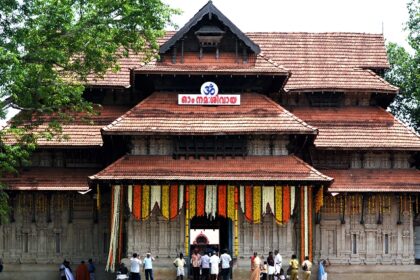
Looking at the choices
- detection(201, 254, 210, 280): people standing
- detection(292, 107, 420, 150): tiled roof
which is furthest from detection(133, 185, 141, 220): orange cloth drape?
detection(292, 107, 420, 150): tiled roof

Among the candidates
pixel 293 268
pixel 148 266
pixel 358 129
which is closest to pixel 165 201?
pixel 148 266

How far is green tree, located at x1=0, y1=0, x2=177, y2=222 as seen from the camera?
34.1 meters

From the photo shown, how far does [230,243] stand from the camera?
3784 centimetres

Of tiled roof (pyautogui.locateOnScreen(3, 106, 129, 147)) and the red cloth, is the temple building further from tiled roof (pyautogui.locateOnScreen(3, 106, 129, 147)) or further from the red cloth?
the red cloth

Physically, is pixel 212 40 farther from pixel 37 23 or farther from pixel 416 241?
pixel 416 241

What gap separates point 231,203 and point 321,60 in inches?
408

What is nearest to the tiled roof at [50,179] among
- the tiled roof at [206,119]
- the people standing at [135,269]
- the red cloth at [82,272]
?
the red cloth at [82,272]

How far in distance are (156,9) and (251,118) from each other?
18.0 feet

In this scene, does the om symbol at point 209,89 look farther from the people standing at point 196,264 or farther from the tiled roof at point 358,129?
the people standing at point 196,264

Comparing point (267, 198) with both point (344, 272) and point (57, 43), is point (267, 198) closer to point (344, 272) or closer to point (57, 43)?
point (344, 272)

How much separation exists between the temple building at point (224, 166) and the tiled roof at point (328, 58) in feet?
0.36

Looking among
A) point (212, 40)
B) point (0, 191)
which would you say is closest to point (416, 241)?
point (212, 40)

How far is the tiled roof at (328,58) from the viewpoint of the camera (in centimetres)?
4306

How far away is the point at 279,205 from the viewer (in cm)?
3759
